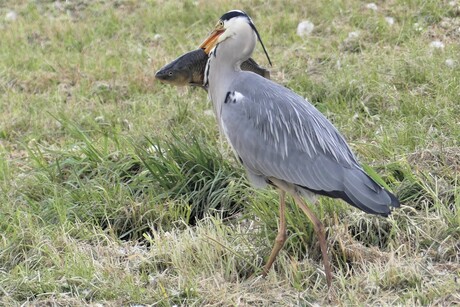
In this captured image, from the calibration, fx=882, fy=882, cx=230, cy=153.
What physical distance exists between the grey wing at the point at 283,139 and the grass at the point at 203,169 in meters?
0.43

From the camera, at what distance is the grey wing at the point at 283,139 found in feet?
15.1

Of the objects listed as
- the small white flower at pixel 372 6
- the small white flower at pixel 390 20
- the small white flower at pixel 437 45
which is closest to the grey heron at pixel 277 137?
the small white flower at pixel 437 45

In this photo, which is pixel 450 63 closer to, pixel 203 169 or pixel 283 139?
pixel 203 169

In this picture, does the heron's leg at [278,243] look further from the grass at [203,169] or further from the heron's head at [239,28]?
the heron's head at [239,28]

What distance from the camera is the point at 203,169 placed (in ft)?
19.1

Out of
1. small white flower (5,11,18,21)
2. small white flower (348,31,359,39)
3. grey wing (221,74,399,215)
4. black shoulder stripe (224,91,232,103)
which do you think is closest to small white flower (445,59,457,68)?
small white flower (348,31,359,39)

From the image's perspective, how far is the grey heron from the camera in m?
4.59

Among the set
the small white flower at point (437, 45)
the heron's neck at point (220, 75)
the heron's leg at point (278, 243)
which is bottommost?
the small white flower at point (437, 45)

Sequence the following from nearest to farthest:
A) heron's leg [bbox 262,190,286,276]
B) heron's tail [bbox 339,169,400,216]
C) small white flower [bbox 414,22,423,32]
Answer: heron's tail [bbox 339,169,400,216] → heron's leg [bbox 262,190,286,276] → small white flower [bbox 414,22,423,32]

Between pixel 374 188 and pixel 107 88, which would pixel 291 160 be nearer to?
pixel 374 188

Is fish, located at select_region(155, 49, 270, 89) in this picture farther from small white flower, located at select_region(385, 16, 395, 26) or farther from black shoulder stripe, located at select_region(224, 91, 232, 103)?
small white flower, located at select_region(385, 16, 395, 26)

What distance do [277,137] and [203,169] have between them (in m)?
1.16

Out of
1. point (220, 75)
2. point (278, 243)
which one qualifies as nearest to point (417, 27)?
point (220, 75)

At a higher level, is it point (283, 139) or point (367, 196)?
point (283, 139)
